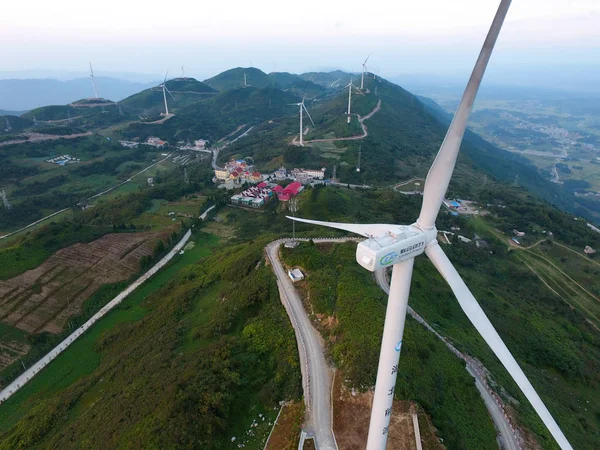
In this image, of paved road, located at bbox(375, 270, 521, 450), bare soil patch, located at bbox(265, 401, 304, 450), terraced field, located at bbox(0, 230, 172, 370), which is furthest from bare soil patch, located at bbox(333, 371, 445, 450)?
terraced field, located at bbox(0, 230, 172, 370)

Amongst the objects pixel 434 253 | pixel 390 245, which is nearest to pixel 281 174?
pixel 434 253

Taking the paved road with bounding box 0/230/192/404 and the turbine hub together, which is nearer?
the turbine hub

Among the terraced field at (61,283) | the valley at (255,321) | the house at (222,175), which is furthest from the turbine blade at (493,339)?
the house at (222,175)

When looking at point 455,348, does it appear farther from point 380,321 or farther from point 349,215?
point 349,215

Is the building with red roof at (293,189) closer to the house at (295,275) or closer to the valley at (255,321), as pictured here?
the valley at (255,321)

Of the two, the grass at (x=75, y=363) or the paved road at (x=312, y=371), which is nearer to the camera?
the paved road at (x=312, y=371)

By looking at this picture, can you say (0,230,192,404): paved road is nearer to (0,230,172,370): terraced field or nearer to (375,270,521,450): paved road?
(0,230,172,370): terraced field

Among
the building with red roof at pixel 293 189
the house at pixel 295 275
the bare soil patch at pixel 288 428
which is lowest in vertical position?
the building with red roof at pixel 293 189
